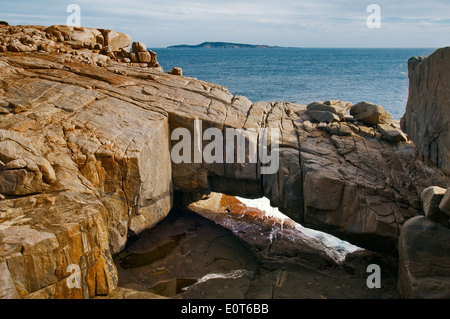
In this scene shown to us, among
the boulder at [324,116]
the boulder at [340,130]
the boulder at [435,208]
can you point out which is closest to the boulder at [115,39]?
the boulder at [324,116]

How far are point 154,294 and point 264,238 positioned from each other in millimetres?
6351

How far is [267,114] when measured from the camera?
51.5 ft

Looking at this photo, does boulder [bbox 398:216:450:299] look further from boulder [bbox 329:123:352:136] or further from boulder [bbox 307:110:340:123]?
boulder [bbox 307:110:340:123]

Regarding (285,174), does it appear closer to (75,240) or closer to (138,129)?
(138,129)

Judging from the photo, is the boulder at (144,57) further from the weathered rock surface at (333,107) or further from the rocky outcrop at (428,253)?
the rocky outcrop at (428,253)

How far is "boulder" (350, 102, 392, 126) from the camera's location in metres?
15.0

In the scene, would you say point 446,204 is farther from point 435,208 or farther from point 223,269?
point 223,269
